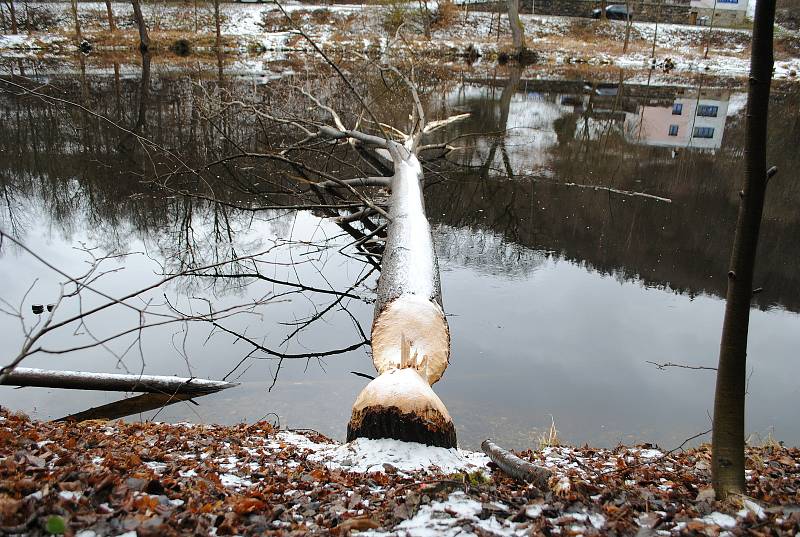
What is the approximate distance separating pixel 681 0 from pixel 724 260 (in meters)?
42.2

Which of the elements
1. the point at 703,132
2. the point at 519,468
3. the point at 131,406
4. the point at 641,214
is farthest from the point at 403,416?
the point at 703,132

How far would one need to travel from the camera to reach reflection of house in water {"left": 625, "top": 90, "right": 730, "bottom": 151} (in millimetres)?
14745

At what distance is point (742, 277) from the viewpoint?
271 centimetres

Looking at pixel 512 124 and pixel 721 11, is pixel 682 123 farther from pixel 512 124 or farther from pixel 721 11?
pixel 721 11

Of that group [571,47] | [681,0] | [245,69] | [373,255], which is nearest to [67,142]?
[373,255]

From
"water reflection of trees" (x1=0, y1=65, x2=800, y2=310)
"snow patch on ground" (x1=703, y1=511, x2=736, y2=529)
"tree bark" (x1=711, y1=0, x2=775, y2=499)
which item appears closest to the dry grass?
"tree bark" (x1=711, y1=0, x2=775, y2=499)

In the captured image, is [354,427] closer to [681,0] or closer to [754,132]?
[754,132]

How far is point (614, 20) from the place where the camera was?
3934 cm

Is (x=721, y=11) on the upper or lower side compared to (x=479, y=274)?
upper

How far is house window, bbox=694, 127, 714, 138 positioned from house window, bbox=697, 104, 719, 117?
7.42 ft

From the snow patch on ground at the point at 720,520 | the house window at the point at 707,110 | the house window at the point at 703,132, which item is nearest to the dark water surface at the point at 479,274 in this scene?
the house window at the point at 703,132

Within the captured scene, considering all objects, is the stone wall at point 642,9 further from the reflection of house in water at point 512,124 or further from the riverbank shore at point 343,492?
the riverbank shore at point 343,492

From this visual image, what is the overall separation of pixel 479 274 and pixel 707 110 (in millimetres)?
16034

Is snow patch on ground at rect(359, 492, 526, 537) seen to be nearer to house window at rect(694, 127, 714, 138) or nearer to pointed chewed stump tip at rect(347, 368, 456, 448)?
pointed chewed stump tip at rect(347, 368, 456, 448)
